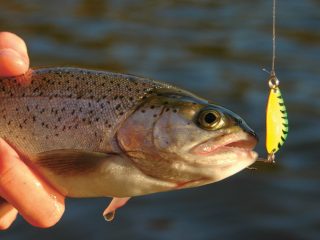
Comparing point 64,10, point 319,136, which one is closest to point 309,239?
point 319,136

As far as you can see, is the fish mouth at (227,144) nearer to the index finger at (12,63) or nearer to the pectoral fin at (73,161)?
the pectoral fin at (73,161)

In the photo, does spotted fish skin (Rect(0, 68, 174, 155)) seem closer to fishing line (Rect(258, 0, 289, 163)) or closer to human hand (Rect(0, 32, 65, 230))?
human hand (Rect(0, 32, 65, 230))

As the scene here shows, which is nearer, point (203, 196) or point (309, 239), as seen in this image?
point (309, 239)

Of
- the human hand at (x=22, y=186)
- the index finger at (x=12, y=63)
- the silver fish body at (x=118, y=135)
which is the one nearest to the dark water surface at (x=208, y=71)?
the human hand at (x=22, y=186)

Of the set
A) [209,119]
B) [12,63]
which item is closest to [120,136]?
[209,119]

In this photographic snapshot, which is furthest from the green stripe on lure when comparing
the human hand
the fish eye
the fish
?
the human hand

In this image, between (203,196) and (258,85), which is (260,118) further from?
(203,196)
